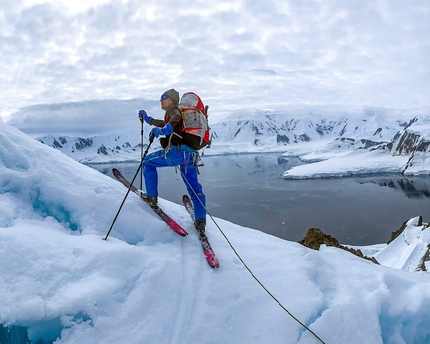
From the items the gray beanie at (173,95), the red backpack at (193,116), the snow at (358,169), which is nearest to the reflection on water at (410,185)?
the snow at (358,169)

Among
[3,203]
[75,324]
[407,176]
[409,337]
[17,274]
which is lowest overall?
[407,176]

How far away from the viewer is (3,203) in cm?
302

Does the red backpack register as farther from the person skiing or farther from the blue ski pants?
the blue ski pants

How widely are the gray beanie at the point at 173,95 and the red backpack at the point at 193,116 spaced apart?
5.2 inches

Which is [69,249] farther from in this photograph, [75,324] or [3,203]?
[3,203]

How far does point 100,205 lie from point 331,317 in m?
2.86

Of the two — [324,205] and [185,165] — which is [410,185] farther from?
[185,165]

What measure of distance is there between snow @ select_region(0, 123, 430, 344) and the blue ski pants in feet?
→ 0.99

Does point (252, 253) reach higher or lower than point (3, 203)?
lower

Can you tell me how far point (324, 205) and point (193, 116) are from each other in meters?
31.6

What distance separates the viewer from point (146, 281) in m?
2.64

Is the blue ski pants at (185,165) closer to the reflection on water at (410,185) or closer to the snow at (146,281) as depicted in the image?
the snow at (146,281)

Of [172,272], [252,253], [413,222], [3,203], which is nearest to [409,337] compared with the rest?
[252,253]

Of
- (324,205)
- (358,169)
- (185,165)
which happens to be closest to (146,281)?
(185,165)
